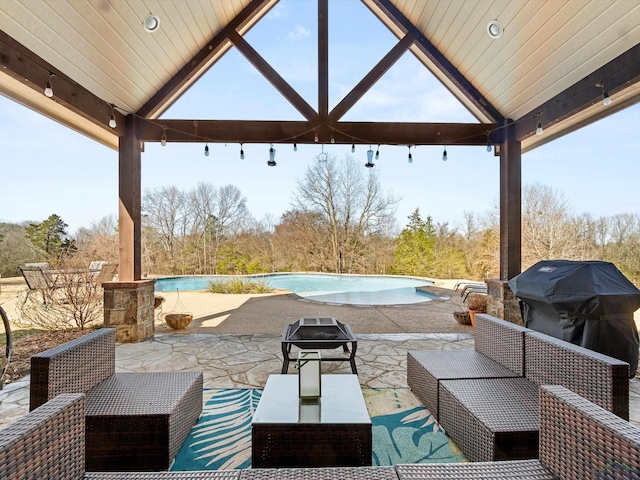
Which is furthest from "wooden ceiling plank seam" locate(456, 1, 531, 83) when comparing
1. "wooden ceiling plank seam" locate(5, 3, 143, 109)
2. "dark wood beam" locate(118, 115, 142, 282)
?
"dark wood beam" locate(118, 115, 142, 282)

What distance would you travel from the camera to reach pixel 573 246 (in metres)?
10.8

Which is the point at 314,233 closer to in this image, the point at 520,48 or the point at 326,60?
the point at 326,60

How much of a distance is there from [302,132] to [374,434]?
12.4 ft

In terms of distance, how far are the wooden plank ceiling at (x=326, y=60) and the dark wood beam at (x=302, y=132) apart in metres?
0.02

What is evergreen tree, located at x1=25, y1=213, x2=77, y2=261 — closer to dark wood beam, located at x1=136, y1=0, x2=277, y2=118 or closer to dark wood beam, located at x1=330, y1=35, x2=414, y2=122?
dark wood beam, located at x1=136, y1=0, x2=277, y2=118

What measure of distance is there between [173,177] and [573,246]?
1632cm

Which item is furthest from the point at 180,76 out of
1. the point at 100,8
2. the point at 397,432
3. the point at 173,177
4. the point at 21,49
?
the point at 173,177

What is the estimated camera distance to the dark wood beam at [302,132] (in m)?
4.70

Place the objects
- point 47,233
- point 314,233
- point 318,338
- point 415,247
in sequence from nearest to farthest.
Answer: point 318,338 < point 47,233 < point 415,247 < point 314,233

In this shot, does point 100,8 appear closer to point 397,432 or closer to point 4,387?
point 4,387

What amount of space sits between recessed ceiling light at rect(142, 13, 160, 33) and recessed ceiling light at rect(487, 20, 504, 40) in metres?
3.71

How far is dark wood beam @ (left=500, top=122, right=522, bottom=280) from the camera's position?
4.84 m

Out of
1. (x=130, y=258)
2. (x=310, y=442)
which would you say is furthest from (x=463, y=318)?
(x=130, y=258)

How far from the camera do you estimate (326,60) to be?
453 cm
